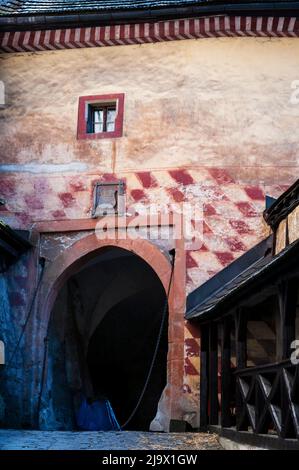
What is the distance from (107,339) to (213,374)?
600 cm

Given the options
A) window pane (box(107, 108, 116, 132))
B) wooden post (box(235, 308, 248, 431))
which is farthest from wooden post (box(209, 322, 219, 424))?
window pane (box(107, 108, 116, 132))

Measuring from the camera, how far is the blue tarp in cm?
1208

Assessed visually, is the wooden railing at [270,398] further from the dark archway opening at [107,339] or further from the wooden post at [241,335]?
the dark archway opening at [107,339]

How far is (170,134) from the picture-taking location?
11.6m

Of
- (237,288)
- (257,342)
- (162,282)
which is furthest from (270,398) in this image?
(162,282)

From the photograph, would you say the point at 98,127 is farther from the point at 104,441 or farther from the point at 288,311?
the point at 288,311

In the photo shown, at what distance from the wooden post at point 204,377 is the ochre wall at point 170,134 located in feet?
2.79

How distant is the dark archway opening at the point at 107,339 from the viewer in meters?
12.0

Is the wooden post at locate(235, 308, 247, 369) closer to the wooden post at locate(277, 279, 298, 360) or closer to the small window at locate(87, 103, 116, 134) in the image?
the wooden post at locate(277, 279, 298, 360)

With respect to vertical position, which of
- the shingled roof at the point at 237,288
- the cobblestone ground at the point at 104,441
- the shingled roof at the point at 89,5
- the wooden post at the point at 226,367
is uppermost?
the shingled roof at the point at 89,5

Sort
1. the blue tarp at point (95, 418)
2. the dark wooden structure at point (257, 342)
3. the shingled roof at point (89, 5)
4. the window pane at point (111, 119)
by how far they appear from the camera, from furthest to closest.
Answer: the blue tarp at point (95, 418)
the window pane at point (111, 119)
the shingled roof at point (89, 5)
the dark wooden structure at point (257, 342)

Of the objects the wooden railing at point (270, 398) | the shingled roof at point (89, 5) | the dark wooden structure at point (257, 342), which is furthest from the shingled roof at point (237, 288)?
the shingled roof at point (89, 5)

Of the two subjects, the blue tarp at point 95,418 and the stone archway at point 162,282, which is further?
the blue tarp at point 95,418

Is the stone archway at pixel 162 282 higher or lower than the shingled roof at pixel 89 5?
lower
